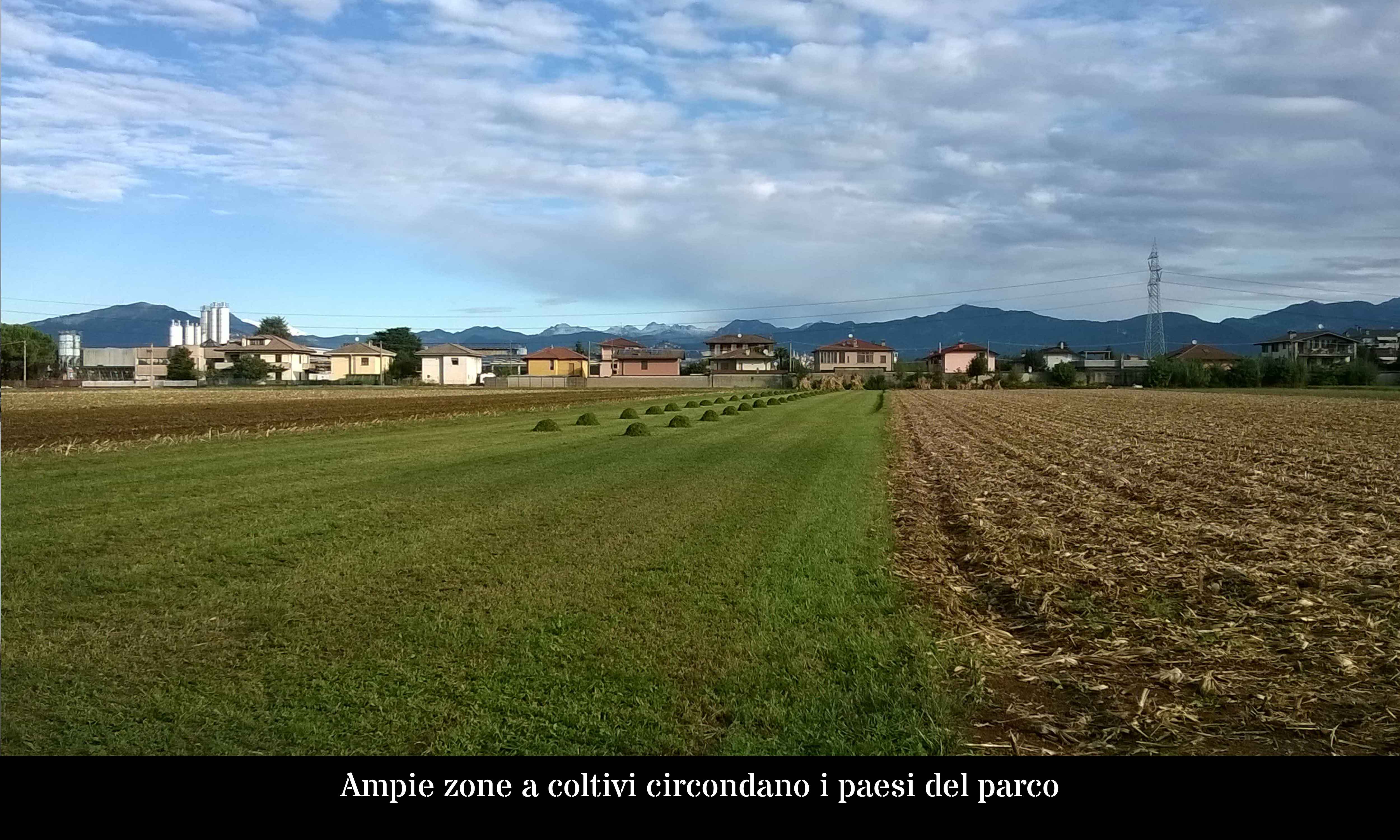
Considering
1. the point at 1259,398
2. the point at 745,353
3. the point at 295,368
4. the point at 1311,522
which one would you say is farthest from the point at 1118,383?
the point at 1311,522

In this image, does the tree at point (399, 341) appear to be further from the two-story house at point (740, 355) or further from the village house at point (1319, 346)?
Answer: the village house at point (1319, 346)

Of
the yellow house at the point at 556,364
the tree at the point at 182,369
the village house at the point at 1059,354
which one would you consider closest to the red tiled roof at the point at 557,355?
the yellow house at the point at 556,364

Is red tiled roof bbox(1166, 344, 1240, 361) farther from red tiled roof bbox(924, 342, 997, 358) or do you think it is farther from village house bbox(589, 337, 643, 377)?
village house bbox(589, 337, 643, 377)

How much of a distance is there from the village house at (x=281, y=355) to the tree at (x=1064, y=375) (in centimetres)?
10322

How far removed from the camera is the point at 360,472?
62.1 ft

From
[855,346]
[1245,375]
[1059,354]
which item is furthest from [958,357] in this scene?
[1245,375]

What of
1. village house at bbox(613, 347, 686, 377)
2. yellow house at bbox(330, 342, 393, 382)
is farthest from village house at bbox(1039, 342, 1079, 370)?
yellow house at bbox(330, 342, 393, 382)

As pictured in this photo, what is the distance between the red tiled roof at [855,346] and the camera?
5615 inches

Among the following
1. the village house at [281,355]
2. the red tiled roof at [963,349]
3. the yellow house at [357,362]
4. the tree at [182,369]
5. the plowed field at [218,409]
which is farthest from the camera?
the red tiled roof at [963,349]

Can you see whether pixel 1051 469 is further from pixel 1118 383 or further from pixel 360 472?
pixel 1118 383

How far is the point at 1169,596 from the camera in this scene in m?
8.68

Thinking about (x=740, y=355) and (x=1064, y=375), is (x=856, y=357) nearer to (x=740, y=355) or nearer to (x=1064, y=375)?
(x=740, y=355)

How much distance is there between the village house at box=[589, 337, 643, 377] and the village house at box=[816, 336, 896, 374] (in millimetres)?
33519
